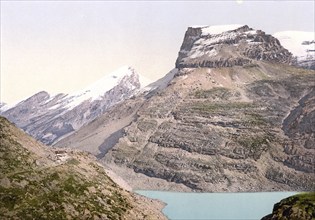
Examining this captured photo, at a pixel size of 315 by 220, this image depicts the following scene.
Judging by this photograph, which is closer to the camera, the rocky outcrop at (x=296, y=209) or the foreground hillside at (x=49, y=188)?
the rocky outcrop at (x=296, y=209)

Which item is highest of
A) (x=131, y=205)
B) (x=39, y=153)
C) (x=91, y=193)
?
(x=39, y=153)

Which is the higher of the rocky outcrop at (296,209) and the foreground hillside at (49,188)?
the rocky outcrop at (296,209)

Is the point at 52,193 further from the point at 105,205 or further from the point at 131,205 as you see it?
the point at 131,205

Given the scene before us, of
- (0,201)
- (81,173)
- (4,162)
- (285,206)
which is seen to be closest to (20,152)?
(4,162)

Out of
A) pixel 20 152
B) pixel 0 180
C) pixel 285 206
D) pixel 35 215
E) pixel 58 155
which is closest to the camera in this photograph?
pixel 285 206

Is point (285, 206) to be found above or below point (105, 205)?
above
